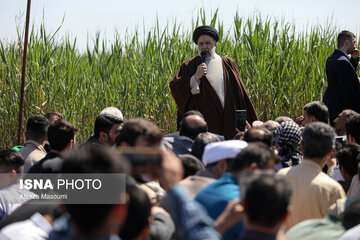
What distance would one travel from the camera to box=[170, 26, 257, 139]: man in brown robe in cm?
658

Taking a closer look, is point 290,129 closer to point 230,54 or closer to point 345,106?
point 345,106

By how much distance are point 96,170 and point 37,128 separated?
318 cm

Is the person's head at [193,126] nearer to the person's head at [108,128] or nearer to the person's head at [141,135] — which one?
the person's head at [108,128]

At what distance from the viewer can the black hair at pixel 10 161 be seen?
364 cm

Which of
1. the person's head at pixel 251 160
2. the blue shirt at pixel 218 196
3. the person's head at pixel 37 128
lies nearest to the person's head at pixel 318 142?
the person's head at pixel 251 160

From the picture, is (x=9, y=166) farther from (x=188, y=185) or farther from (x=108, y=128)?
(x=188, y=185)

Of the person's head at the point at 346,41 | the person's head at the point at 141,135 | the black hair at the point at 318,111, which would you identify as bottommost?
the black hair at the point at 318,111

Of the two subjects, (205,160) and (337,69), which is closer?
(205,160)

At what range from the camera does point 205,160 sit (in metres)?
3.05

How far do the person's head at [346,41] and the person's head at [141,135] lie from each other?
15.7ft

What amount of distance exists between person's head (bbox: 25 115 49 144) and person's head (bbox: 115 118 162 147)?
2.65 metres

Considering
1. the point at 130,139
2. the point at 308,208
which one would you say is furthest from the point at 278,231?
the point at 308,208

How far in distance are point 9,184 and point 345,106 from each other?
419 centimetres

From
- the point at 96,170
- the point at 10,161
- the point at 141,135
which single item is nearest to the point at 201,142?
the point at 10,161
